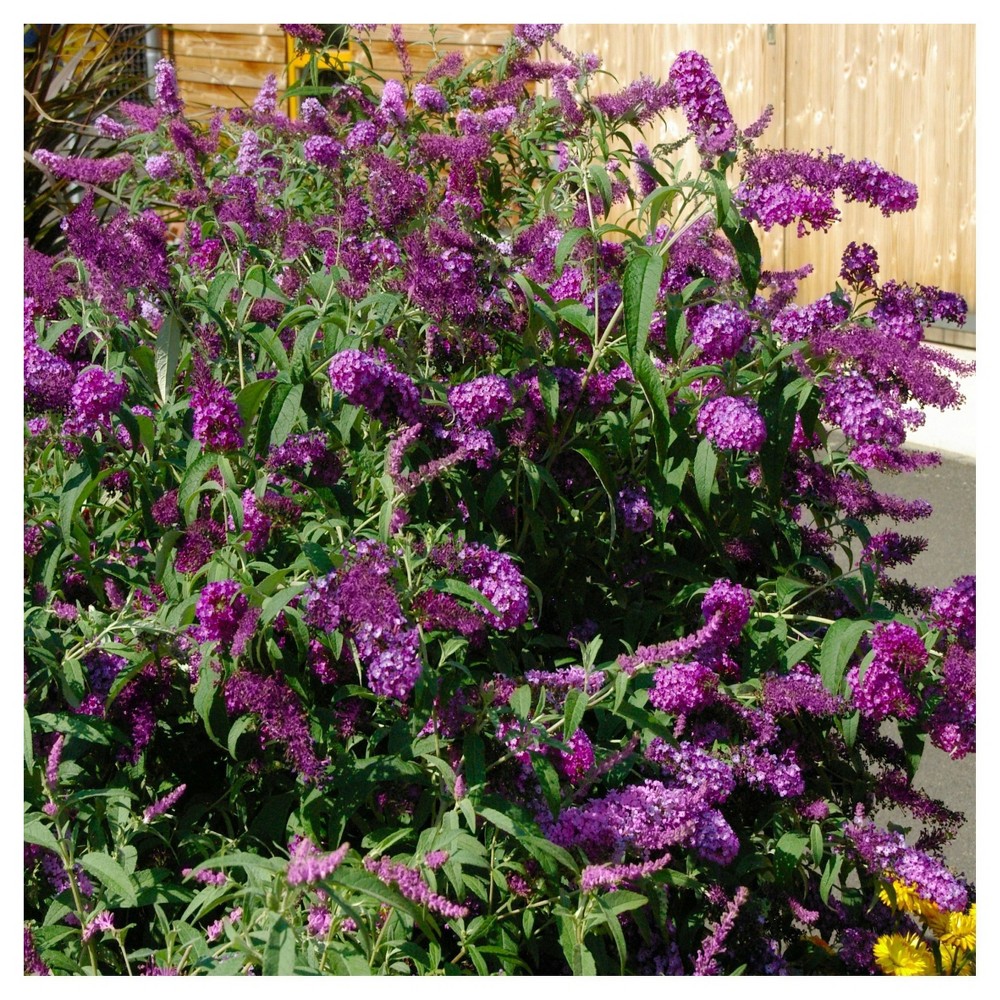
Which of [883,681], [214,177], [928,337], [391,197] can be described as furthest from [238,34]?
[883,681]

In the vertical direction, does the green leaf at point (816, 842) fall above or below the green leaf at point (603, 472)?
below

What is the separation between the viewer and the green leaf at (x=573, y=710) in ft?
5.42

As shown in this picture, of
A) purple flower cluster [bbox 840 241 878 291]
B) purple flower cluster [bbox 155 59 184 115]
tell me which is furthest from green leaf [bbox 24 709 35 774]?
purple flower cluster [bbox 155 59 184 115]

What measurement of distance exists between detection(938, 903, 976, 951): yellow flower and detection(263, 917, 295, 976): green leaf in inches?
43.6

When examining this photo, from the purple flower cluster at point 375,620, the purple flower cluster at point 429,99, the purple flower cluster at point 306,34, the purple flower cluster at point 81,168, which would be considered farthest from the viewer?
the purple flower cluster at point 306,34

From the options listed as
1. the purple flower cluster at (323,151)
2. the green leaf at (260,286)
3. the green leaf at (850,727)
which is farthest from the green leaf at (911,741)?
the purple flower cluster at (323,151)

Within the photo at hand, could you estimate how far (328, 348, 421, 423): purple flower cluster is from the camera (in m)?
1.75

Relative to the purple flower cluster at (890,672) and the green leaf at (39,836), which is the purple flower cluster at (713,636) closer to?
the purple flower cluster at (890,672)

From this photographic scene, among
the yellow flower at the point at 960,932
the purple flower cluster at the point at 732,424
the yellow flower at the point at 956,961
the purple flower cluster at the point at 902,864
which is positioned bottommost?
the yellow flower at the point at 956,961

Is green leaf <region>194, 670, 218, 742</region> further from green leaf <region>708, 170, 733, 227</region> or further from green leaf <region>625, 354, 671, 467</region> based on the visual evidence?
green leaf <region>708, 170, 733, 227</region>

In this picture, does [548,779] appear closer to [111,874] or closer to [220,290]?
[111,874]

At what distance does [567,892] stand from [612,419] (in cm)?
74

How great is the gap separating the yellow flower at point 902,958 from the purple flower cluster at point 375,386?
40.7 inches

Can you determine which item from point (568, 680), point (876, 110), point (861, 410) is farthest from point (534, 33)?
point (876, 110)
